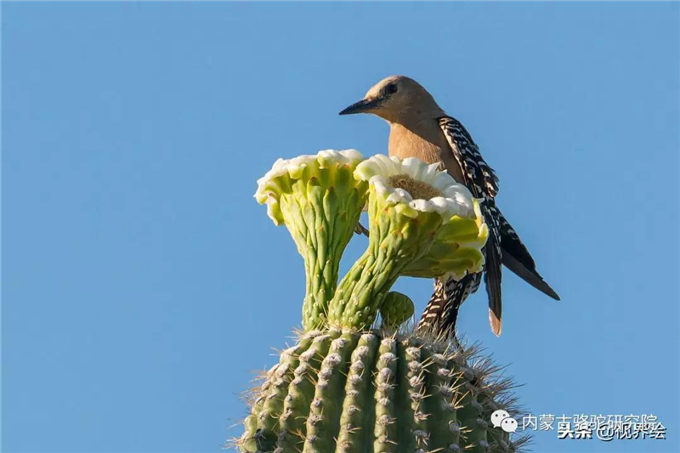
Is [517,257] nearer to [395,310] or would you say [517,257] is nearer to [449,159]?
[449,159]

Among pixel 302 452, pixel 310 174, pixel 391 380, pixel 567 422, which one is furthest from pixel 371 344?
pixel 567 422

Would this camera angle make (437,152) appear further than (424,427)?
Yes

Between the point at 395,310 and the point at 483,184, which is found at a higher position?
the point at 483,184

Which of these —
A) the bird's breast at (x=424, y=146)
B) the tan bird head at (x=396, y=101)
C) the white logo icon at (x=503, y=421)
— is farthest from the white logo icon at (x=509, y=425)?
the tan bird head at (x=396, y=101)

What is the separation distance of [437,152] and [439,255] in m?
4.80

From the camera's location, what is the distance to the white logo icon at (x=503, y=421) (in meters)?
4.95

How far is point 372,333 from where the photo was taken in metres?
4.94

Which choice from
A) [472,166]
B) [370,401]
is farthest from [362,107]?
[370,401]

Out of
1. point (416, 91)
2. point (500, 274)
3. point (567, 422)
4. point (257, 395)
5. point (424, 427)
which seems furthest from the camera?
point (416, 91)

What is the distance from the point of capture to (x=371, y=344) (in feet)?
15.9

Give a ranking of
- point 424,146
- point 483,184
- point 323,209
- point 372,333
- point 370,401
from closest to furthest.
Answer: point 370,401 < point 372,333 < point 323,209 < point 483,184 < point 424,146

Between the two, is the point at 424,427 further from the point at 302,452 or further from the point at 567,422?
the point at 567,422

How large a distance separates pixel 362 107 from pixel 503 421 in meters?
5.36

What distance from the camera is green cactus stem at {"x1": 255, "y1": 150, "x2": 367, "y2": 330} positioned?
5270 millimetres
